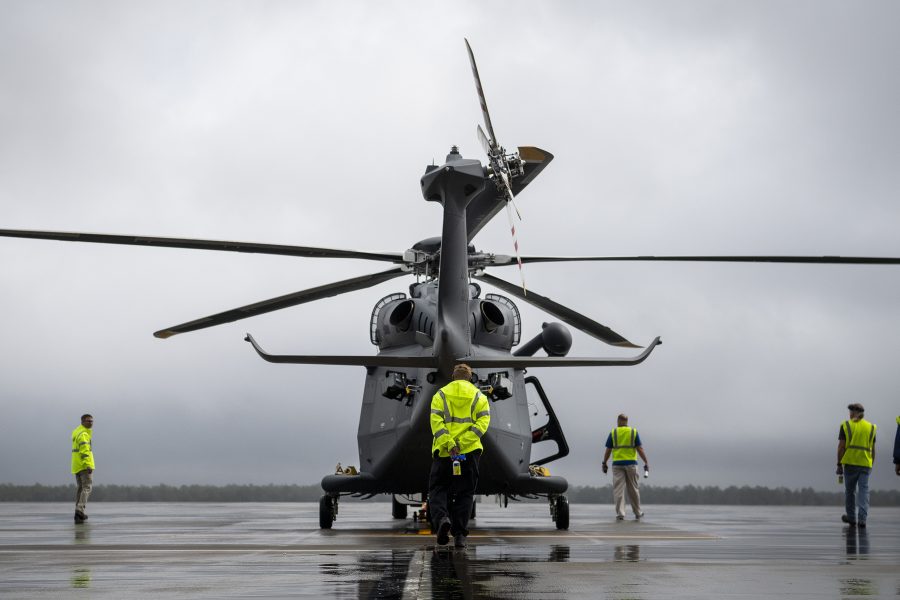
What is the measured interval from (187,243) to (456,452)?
468cm

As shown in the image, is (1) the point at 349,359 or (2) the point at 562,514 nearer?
(1) the point at 349,359

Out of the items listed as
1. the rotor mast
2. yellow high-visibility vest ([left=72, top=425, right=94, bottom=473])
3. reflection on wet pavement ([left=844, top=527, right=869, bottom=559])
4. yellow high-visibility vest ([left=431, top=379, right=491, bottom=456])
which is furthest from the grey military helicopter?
yellow high-visibility vest ([left=72, top=425, right=94, bottom=473])

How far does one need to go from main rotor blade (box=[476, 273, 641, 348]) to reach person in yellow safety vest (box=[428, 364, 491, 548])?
4.36m

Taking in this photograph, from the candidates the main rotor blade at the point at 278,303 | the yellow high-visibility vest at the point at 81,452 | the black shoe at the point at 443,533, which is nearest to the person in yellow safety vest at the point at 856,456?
the main rotor blade at the point at 278,303

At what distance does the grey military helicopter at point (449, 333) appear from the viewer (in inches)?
516

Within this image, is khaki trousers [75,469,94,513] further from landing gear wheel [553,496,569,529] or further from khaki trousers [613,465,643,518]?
khaki trousers [613,465,643,518]

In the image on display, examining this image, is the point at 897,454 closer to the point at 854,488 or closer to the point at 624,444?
the point at 854,488

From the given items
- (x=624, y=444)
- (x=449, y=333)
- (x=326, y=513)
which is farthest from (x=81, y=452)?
(x=624, y=444)

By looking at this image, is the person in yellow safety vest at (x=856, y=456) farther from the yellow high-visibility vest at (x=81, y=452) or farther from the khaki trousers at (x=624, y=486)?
the yellow high-visibility vest at (x=81, y=452)

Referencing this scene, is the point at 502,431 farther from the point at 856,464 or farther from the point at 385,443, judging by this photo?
the point at 856,464

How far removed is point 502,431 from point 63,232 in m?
6.87

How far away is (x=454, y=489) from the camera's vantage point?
1065 cm

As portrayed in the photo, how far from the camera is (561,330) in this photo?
661 inches

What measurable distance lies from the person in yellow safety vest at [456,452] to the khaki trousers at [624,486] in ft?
30.8
